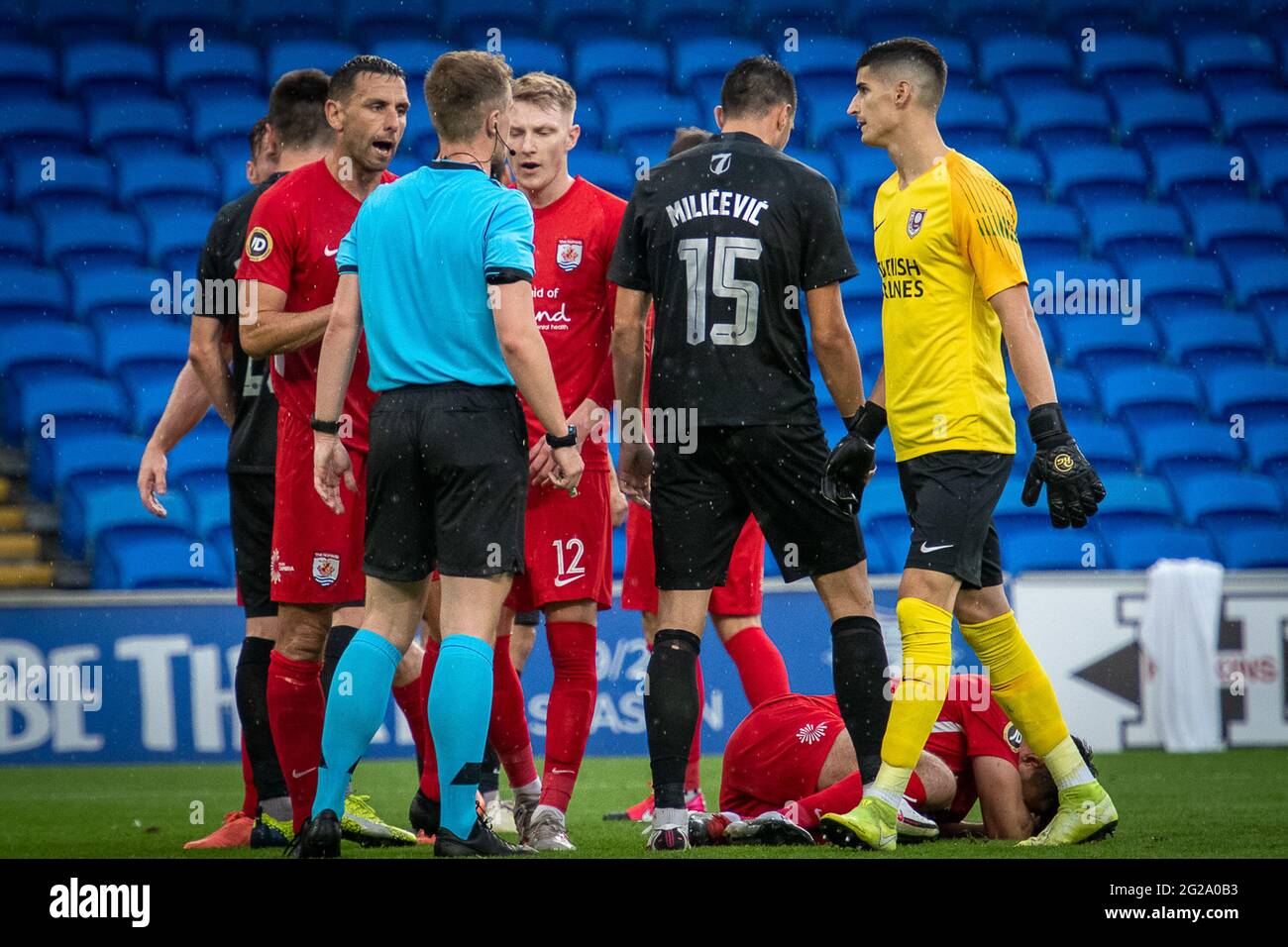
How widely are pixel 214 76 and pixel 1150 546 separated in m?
7.72

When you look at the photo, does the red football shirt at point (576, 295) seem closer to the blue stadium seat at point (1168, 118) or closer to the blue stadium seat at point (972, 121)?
the blue stadium seat at point (972, 121)

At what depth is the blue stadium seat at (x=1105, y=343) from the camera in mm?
11461

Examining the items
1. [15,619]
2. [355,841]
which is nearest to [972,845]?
[355,841]

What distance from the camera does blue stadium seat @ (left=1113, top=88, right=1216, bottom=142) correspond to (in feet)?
41.5

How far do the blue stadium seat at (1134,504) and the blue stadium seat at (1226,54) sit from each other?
4051 mm

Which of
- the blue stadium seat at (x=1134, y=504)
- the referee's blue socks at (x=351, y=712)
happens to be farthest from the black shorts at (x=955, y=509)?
the blue stadium seat at (x=1134, y=504)

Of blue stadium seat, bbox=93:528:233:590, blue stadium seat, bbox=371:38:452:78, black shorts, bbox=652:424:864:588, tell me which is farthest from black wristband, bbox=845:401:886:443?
blue stadium seat, bbox=371:38:452:78

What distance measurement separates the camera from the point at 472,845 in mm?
4273

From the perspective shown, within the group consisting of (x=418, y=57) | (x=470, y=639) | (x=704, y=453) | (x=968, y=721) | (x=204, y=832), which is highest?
(x=418, y=57)

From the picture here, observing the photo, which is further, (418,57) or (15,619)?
(418,57)

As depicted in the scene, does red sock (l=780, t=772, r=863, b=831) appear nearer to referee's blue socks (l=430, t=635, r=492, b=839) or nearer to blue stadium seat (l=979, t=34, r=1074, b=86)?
referee's blue socks (l=430, t=635, r=492, b=839)
